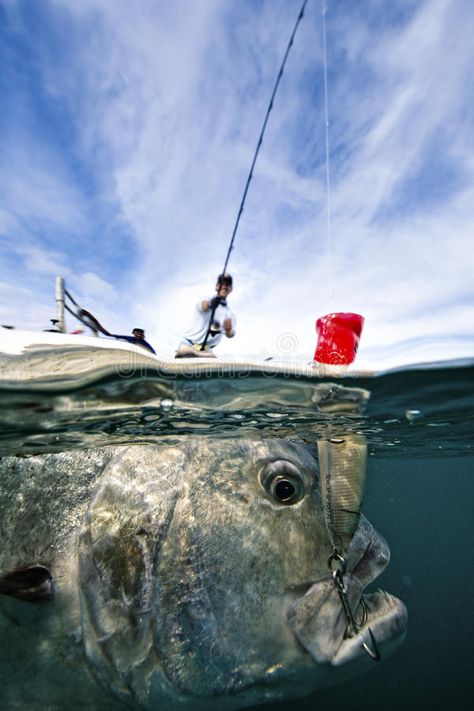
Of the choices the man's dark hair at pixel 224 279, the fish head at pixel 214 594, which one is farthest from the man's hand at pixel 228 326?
the fish head at pixel 214 594

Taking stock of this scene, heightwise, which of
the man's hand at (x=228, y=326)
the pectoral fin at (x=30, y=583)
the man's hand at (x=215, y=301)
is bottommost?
the pectoral fin at (x=30, y=583)

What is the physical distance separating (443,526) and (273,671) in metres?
140

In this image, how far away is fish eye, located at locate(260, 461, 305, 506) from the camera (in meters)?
3.27

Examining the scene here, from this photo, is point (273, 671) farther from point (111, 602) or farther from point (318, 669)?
point (111, 602)

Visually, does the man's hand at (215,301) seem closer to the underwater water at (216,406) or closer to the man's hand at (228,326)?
the man's hand at (228,326)

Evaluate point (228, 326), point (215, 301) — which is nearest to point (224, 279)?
point (215, 301)

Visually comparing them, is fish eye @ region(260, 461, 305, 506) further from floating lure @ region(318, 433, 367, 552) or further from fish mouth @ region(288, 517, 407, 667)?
fish mouth @ region(288, 517, 407, 667)

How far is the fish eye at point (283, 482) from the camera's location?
3.27 meters

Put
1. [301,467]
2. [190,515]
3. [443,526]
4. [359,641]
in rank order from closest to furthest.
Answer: [359,641] < [190,515] < [301,467] < [443,526]

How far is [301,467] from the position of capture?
3.42 meters

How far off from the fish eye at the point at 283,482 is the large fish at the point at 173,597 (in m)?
0.02

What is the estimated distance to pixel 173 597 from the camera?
2803mm

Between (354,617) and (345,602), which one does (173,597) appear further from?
(354,617)

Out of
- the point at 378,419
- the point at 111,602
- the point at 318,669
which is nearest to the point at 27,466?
the point at 111,602
